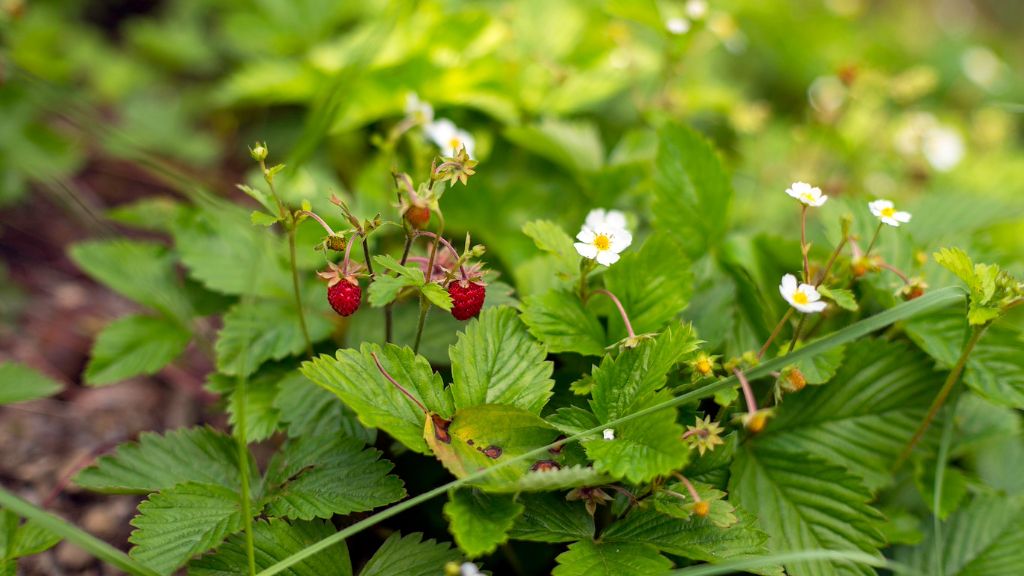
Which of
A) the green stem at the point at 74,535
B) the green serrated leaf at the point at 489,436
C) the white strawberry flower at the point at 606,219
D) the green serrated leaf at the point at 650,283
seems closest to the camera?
the green stem at the point at 74,535

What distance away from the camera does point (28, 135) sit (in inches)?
88.9

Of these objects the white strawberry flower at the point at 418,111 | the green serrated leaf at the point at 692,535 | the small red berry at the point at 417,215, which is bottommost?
the green serrated leaf at the point at 692,535

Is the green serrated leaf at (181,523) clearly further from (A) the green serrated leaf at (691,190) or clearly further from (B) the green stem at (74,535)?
(A) the green serrated leaf at (691,190)

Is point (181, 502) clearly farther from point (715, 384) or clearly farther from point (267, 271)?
point (715, 384)

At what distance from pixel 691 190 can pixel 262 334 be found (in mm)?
976

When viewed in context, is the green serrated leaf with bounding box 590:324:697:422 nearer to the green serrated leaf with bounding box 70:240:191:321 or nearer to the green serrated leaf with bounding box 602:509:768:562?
the green serrated leaf with bounding box 602:509:768:562

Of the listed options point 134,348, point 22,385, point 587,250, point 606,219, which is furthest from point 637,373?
point 22,385

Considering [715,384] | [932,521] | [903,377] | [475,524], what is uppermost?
[715,384]

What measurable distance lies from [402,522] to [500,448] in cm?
37

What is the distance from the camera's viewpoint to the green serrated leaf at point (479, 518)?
1115mm

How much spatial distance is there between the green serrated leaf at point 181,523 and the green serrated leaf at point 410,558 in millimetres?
236

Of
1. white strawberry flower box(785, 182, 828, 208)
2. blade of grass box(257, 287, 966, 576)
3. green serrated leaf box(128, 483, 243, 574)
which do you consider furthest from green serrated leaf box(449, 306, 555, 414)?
white strawberry flower box(785, 182, 828, 208)

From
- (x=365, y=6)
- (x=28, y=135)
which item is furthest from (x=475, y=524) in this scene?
(x=365, y=6)

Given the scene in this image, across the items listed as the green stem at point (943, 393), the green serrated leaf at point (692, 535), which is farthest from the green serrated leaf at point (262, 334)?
the green stem at point (943, 393)
